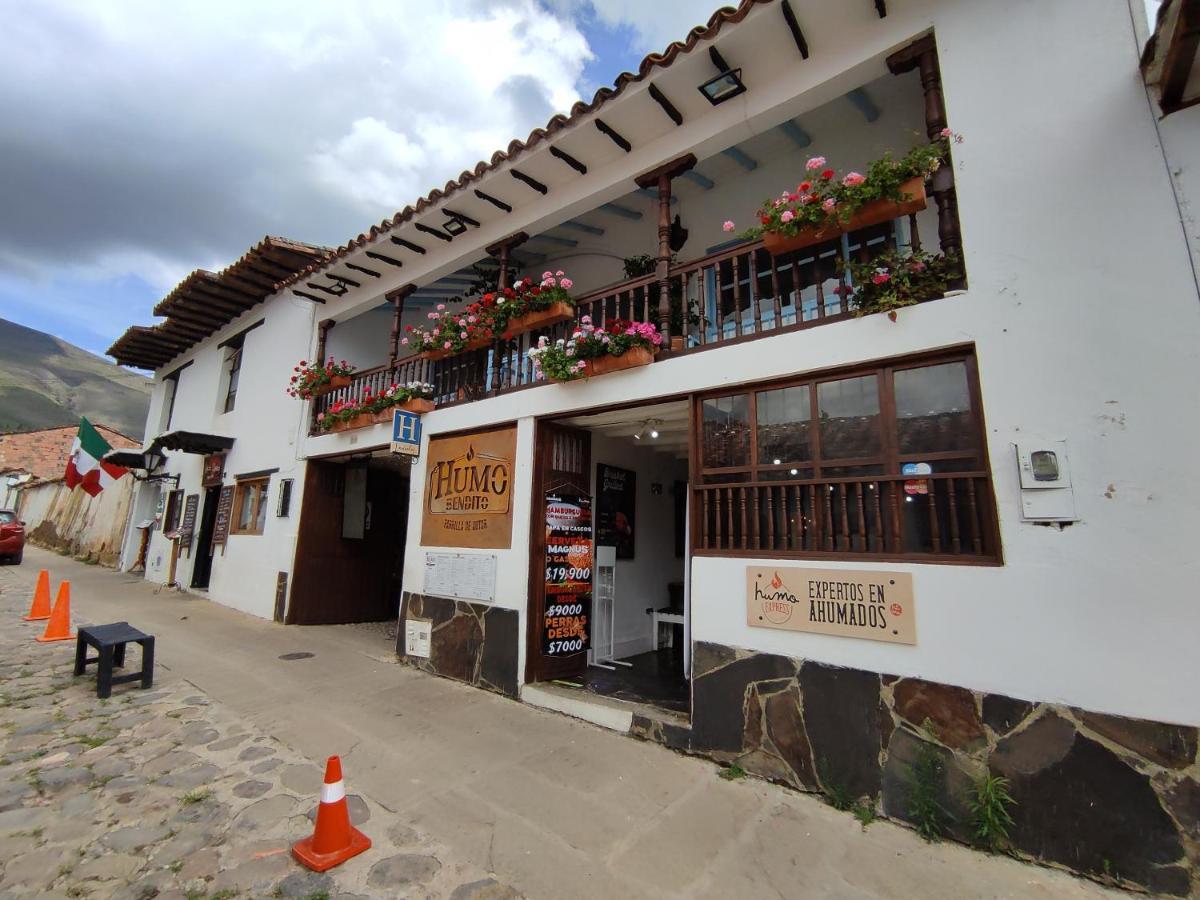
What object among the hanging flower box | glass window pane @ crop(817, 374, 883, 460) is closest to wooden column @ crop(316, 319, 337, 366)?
the hanging flower box

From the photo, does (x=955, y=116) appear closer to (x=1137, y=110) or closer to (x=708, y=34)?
(x=1137, y=110)

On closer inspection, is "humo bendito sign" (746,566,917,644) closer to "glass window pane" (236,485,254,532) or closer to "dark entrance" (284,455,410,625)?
"dark entrance" (284,455,410,625)

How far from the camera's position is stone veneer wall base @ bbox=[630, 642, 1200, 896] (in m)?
2.71

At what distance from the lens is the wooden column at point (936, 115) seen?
12.6 ft

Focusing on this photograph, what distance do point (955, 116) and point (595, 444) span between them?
4.65 meters

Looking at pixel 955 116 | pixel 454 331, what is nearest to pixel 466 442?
pixel 454 331

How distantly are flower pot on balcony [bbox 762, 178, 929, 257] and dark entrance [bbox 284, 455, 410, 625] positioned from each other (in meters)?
6.85

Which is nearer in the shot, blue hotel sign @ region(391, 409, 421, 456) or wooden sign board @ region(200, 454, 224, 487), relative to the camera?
blue hotel sign @ region(391, 409, 421, 456)

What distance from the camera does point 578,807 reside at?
141 inches

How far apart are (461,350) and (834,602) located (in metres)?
5.11

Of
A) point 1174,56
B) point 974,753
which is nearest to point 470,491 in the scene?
point 974,753

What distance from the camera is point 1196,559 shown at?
277 centimetres

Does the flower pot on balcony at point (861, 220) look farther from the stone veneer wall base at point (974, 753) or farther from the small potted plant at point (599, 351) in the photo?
the stone veneer wall base at point (974, 753)

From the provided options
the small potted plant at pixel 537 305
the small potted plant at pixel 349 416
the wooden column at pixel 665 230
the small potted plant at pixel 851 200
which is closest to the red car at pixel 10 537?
the small potted plant at pixel 349 416
